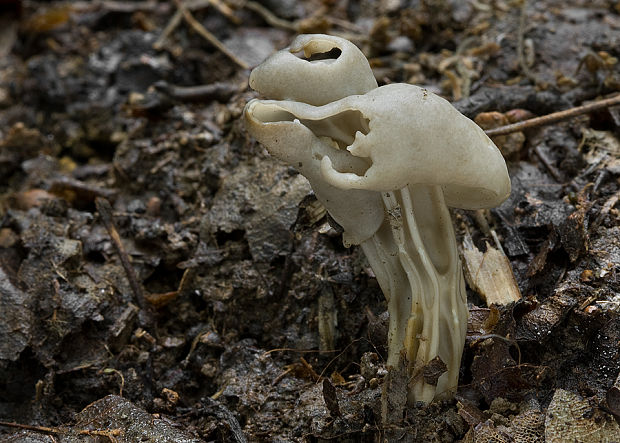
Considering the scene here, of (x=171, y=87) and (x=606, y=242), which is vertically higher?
(x=606, y=242)

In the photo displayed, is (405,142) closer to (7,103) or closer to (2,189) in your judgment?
(2,189)

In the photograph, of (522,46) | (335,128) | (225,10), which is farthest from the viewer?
(225,10)

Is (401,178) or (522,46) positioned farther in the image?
A: (522,46)

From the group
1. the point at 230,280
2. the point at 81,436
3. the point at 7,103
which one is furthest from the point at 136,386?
the point at 7,103

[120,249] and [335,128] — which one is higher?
[335,128]

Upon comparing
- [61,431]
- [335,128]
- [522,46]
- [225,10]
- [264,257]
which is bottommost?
[61,431]

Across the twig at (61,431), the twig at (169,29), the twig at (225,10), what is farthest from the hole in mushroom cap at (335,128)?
the twig at (225,10)

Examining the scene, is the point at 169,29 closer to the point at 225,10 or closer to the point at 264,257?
the point at 225,10

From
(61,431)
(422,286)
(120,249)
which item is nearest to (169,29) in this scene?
(120,249)
